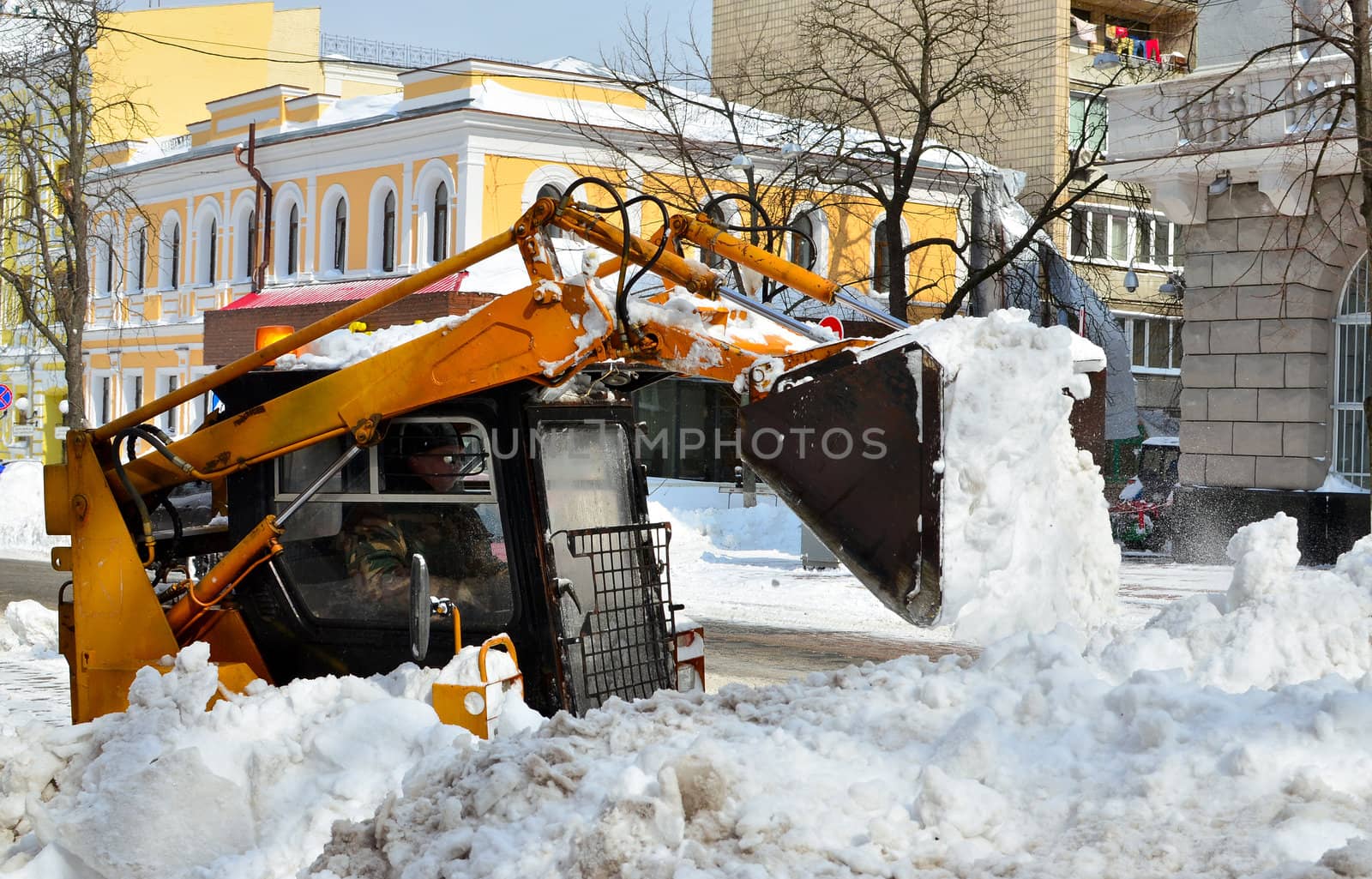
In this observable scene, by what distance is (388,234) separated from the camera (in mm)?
29859

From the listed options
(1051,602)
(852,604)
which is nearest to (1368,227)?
(852,604)

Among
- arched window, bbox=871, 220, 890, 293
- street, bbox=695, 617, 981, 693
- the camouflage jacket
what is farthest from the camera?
arched window, bbox=871, 220, 890, 293

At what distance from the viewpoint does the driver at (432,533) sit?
5.47m

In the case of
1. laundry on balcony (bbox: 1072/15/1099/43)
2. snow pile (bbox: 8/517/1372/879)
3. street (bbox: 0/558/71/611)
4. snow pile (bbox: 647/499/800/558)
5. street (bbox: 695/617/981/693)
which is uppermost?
laundry on balcony (bbox: 1072/15/1099/43)

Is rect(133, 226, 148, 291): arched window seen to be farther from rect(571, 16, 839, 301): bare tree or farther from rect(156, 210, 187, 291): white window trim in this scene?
rect(571, 16, 839, 301): bare tree

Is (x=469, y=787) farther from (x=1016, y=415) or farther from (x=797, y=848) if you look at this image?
(x=1016, y=415)

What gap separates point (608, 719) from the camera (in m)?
4.50

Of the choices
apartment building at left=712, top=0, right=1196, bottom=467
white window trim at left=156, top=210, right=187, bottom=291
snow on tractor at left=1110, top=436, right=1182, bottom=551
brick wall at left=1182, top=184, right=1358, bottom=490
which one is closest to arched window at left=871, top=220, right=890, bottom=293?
apartment building at left=712, top=0, right=1196, bottom=467

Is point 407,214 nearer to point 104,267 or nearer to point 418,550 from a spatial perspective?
point 104,267

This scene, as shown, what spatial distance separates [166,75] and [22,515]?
858 inches

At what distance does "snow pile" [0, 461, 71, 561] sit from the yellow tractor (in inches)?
619

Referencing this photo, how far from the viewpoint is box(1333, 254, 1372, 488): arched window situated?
1797 cm

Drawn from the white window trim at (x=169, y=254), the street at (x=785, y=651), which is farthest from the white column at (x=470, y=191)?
the street at (x=785, y=651)

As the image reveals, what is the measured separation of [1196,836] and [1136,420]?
99.9 ft
